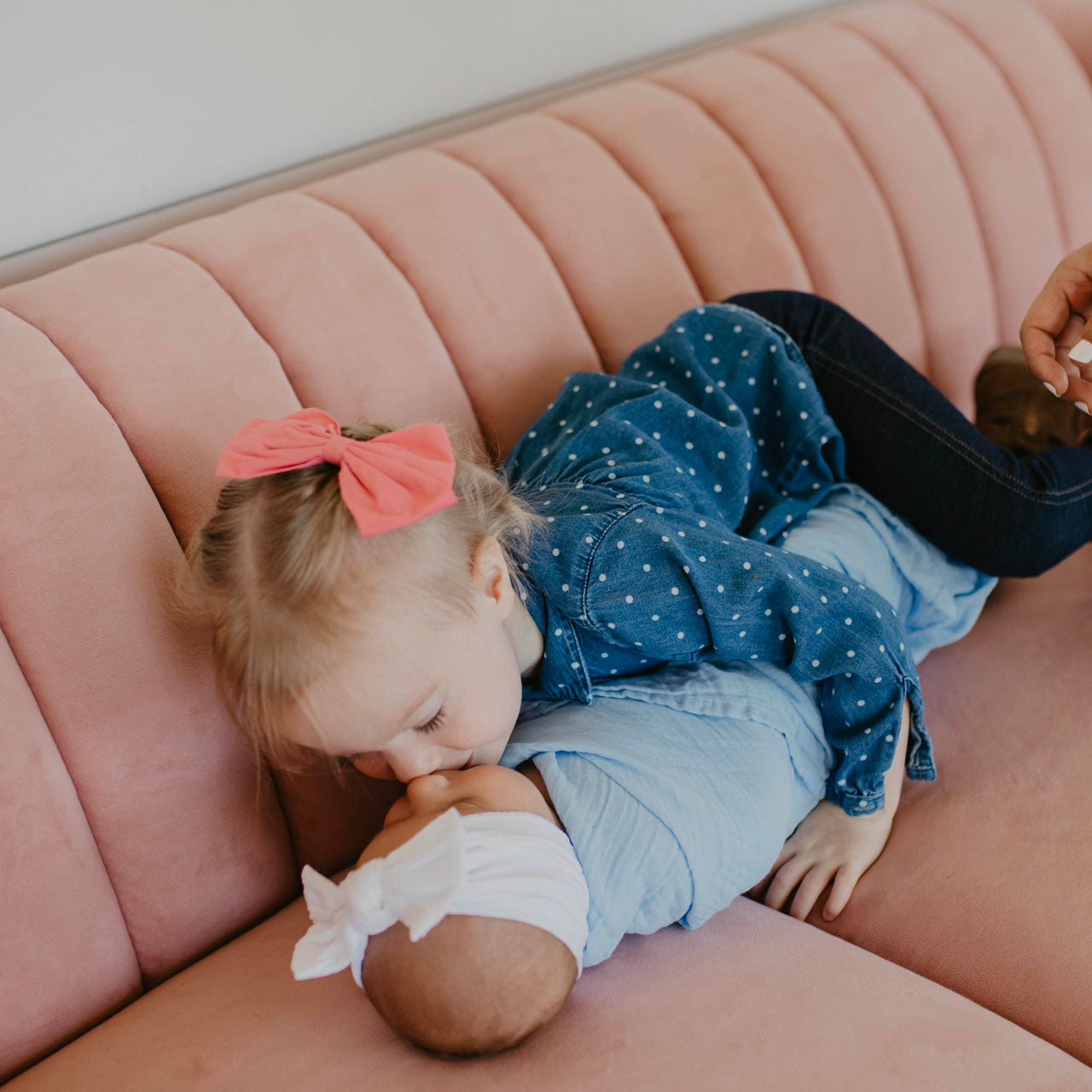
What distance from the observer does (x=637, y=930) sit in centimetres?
93

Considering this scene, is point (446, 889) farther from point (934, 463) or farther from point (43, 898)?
point (934, 463)

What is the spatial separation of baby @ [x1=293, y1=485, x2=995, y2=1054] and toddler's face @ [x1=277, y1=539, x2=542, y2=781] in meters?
0.04

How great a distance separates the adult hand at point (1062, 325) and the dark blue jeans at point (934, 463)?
11 centimetres

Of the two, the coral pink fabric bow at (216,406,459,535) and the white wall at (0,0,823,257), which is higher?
the white wall at (0,0,823,257)

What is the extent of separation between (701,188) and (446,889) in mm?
1106

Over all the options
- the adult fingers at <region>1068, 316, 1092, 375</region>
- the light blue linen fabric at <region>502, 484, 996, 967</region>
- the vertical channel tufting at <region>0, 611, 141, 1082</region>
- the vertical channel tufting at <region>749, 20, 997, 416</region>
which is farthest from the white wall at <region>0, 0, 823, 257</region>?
the adult fingers at <region>1068, 316, 1092, 375</region>

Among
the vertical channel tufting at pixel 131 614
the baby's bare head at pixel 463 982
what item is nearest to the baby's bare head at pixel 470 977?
the baby's bare head at pixel 463 982

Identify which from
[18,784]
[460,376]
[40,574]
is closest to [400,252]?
[460,376]

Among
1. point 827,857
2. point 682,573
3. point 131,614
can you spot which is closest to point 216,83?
point 131,614

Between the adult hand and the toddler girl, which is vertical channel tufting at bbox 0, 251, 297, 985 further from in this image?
the adult hand

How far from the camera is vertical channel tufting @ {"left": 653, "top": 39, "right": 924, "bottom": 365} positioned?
4.92 ft

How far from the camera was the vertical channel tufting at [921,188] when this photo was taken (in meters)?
1.57

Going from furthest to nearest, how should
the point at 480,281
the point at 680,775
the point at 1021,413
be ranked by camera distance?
1. the point at 1021,413
2. the point at 480,281
3. the point at 680,775

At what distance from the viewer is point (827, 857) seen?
1061 mm
